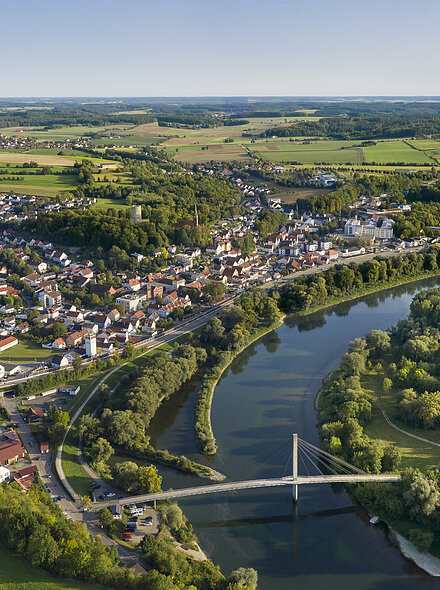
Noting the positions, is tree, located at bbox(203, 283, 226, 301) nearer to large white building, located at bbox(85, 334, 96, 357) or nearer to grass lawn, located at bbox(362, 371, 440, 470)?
large white building, located at bbox(85, 334, 96, 357)

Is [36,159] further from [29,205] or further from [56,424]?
[56,424]

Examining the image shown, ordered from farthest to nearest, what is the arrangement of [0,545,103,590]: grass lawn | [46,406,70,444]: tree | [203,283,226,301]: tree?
1. [203,283,226,301]: tree
2. [46,406,70,444]: tree
3. [0,545,103,590]: grass lawn

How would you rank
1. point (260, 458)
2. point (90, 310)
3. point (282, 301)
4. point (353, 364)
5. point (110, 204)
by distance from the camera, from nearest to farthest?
point (260, 458) → point (353, 364) → point (90, 310) → point (282, 301) → point (110, 204)

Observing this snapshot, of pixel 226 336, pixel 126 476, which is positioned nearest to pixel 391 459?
pixel 126 476

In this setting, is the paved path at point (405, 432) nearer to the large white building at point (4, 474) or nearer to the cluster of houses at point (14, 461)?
the cluster of houses at point (14, 461)

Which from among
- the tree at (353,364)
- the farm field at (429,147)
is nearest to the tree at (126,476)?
the tree at (353,364)

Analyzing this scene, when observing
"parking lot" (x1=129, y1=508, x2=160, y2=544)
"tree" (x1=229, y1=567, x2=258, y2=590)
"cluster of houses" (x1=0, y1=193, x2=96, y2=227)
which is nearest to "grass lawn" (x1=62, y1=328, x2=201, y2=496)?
"parking lot" (x1=129, y1=508, x2=160, y2=544)
